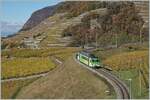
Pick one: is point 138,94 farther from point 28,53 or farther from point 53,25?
point 53,25

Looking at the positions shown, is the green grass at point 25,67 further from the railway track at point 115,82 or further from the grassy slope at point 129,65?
the railway track at point 115,82

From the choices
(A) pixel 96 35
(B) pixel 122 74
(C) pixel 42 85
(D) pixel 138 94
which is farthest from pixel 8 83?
(A) pixel 96 35

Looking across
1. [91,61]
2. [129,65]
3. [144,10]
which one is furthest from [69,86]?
[144,10]

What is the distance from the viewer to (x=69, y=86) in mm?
68312

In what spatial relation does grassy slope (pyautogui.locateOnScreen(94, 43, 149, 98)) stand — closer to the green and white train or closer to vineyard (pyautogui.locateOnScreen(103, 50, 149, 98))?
vineyard (pyautogui.locateOnScreen(103, 50, 149, 98))

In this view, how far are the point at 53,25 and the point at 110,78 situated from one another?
4864 inches

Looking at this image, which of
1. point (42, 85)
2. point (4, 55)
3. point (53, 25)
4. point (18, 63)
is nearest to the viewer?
point (42, 85)

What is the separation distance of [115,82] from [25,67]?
3300 cm

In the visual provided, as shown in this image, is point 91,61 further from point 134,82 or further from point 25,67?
point 25,67

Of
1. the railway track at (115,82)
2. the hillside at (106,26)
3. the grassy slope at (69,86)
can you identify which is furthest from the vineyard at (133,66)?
the hillside at (106,26)

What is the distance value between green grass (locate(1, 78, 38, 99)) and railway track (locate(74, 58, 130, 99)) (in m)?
10.8

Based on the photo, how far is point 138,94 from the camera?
180 feet

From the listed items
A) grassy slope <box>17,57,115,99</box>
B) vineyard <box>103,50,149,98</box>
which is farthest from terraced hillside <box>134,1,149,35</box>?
grassy slope <box>17,57,115,99</box>

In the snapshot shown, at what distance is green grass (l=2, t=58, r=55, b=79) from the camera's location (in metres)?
85.6
